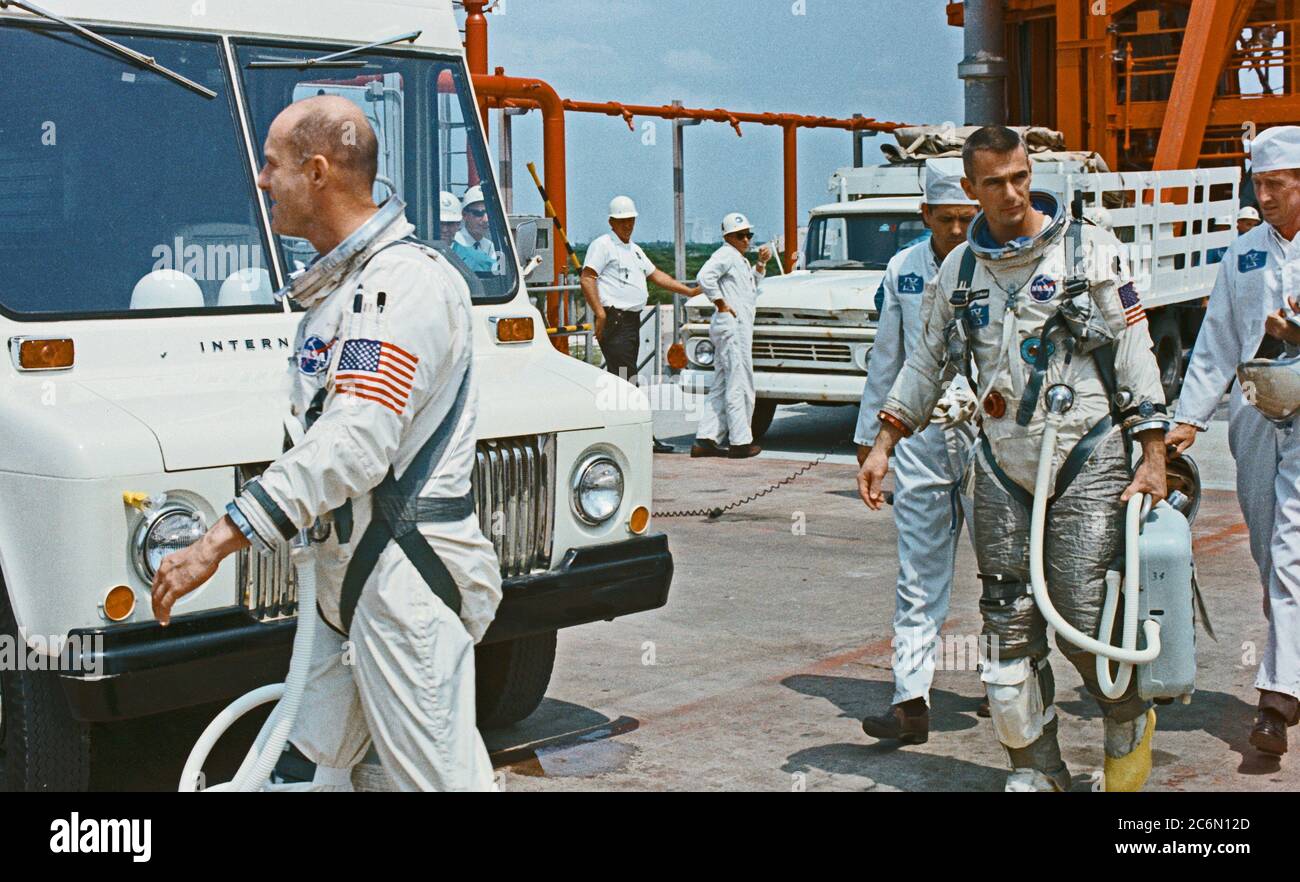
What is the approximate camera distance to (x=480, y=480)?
5281 millimetres

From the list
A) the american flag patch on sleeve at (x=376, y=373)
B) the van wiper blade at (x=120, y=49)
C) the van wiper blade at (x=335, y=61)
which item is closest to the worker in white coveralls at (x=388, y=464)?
the american flag patch on sleeve at (x=376, y=373)

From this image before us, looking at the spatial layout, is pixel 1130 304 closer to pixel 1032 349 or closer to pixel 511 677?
pixel 1032 349

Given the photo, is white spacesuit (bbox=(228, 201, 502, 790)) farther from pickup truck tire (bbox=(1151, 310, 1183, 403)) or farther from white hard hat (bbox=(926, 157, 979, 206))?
pickup truck tire (bbox=(1151, 310, 1183, 403))

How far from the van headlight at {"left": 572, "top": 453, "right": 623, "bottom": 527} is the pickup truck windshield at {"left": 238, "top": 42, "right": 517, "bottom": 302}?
2.92 feet

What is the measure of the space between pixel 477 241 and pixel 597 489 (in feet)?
3.87

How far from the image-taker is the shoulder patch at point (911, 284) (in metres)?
6.09

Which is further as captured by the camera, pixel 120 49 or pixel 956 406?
pixel 120 49

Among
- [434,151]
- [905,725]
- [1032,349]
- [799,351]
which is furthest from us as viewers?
[799,351]

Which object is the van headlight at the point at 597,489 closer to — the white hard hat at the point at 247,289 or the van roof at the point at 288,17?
the white hard hat at the point at 247,289

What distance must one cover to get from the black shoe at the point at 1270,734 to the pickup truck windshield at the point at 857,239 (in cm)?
911

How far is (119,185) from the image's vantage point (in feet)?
17.6

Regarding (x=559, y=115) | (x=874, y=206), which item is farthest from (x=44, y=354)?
(x=874, y=206)

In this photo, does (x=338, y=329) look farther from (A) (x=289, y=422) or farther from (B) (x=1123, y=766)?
(B) (x=1123, y=766)

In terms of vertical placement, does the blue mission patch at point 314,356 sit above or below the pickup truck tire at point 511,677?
above
